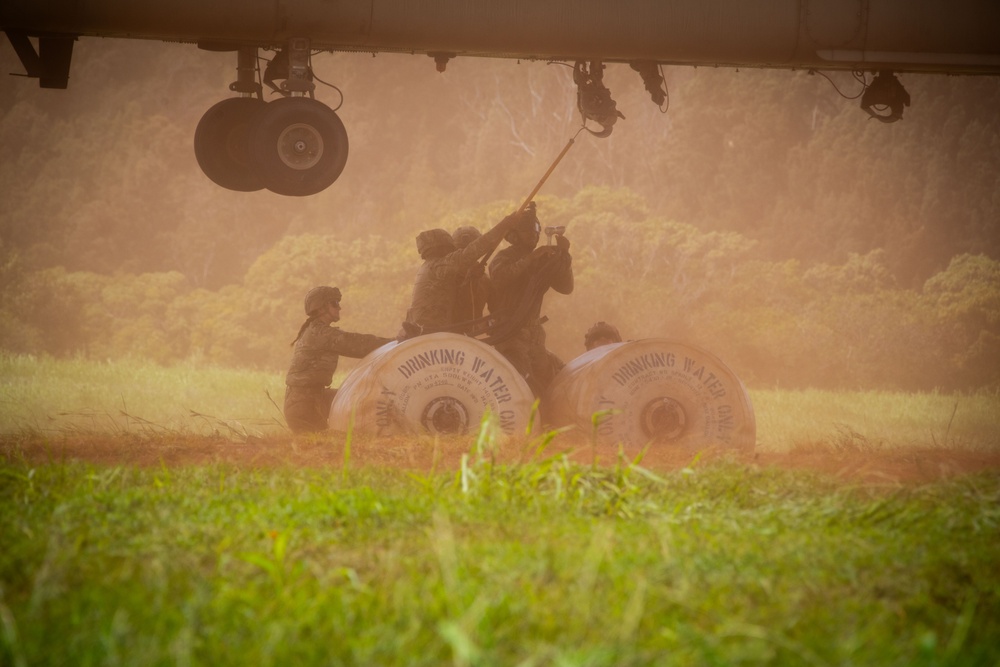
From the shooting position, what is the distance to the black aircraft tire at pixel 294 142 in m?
10.1

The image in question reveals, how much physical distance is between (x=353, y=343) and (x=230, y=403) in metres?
7.97

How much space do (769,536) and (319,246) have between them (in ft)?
72.0

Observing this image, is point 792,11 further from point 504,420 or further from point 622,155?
point 622,155

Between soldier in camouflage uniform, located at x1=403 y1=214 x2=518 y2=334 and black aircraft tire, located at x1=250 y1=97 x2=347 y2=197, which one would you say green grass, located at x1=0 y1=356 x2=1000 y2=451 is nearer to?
soldier in camouflage uniform, located at x1=403 y1=214 x2=518 y2=334

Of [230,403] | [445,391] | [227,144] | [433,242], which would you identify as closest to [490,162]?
[230,403]

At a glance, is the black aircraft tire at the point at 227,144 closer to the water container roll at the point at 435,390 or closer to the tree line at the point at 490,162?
the water container roll at the point at 435,390

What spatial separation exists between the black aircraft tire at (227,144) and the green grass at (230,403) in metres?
3.99

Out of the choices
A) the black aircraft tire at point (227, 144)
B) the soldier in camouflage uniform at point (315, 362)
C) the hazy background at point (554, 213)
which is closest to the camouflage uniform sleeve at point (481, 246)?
the soldier in camouflage uniform at point (315, 362)

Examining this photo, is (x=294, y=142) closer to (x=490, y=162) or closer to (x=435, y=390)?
(x=435, y=390)

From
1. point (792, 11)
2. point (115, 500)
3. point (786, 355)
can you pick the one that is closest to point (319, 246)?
point (786, 355)

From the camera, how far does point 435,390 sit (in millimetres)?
8625

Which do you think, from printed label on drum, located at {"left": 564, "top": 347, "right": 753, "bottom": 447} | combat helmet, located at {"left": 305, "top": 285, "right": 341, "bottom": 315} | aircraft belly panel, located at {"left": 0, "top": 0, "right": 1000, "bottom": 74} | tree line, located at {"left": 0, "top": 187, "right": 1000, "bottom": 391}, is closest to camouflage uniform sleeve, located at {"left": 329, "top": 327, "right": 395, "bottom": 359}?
→ combat helmet, located at {"left": 305, "top": 285, "right": 341, "bottom": 315}

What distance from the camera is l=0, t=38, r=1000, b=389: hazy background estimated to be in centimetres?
2389

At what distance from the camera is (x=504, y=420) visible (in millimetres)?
8719
